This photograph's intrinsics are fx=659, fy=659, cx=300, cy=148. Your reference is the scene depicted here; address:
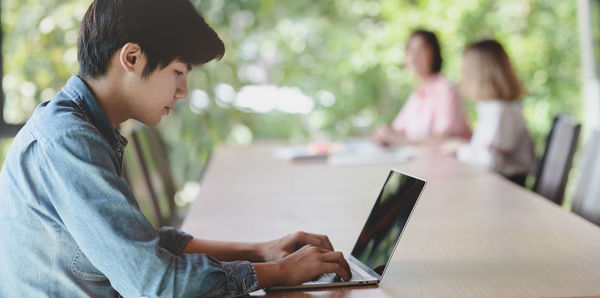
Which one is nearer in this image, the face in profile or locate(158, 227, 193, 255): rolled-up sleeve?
locate(158, 227, 193, 255): rolled-up sleeve

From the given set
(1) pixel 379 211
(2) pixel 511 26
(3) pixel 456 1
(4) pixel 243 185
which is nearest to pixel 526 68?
(2) pixel 511 26

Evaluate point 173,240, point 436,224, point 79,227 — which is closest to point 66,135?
point 79,227

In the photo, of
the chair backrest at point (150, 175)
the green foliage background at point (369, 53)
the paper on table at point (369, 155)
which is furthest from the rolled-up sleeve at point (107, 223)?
the green foliage background at point (369, 53)

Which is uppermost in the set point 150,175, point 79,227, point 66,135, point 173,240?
point 66,135

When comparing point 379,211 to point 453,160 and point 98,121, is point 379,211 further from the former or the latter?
point 453,160

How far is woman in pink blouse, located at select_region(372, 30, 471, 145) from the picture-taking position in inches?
145

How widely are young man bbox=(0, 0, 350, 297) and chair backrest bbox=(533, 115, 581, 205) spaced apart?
5.61ft

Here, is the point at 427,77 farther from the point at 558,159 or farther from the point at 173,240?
the point at 173,240

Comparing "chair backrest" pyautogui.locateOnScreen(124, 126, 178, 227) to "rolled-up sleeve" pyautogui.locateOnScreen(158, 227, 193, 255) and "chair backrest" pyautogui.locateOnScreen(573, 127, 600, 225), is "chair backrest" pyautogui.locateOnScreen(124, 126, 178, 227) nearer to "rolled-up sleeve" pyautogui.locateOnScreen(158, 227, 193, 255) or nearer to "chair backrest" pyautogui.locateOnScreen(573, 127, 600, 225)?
"rolled-up sleeve" pyautogui.locateOnScreen(158, 227, 193, 255)

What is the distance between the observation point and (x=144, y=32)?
3.72 feet

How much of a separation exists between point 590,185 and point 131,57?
1590 millimetres

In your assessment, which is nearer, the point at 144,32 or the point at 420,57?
the point at 144,32

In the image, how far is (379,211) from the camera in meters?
1.36

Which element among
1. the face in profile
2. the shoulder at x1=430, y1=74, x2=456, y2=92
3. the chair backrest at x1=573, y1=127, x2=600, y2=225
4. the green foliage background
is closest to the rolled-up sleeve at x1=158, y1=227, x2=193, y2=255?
the chair backrest at x1=573, y1=127, x2=600, y2=225
